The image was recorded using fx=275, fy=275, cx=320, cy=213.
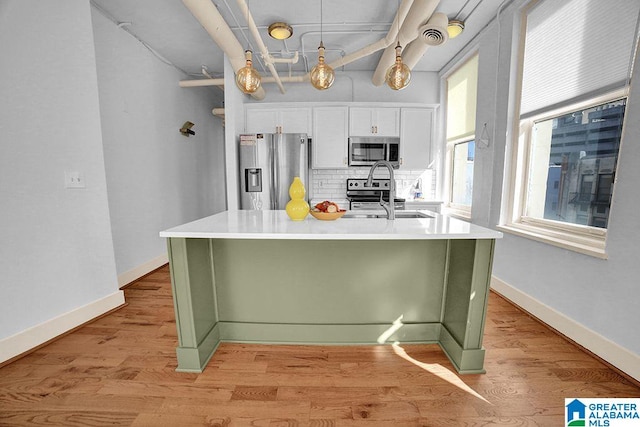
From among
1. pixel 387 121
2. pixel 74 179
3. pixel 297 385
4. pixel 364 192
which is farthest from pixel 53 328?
pixel 387 121

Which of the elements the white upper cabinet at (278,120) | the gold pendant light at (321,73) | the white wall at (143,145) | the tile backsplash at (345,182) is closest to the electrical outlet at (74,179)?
the white wall at (143,145)

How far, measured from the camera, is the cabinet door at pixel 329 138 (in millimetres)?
4410

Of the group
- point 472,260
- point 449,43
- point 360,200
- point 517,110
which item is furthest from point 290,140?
point 472,260

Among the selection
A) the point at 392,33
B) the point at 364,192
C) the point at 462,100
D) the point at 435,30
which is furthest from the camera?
the point at 364,192

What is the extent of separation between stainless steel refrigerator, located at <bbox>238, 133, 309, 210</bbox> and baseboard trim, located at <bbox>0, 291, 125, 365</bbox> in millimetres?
2054

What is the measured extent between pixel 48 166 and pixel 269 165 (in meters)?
2.44

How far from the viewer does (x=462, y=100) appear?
160 inches

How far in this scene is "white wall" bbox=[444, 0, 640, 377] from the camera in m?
1.76

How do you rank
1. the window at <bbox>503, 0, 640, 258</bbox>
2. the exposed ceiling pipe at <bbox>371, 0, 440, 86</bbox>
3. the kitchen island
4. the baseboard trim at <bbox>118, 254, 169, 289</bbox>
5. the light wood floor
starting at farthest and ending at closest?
1. the baseboard trim at <bbox>118, 254, 169, 289</bbox>
2. the exposed ceiling pipe at <bbox>371, 0, 440, 86</bbox>
3. the window at <bbox>503, 0, 640, 258</bbox>
4. the kitchen island
5. the light wood floor

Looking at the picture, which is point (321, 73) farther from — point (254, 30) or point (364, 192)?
point (364, 192)

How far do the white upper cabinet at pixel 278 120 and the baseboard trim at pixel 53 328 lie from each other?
9.84 feet

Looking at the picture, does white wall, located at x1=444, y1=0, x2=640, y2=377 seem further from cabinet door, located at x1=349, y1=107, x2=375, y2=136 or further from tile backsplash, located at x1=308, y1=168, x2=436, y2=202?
cabinet door, located at x1=349, y1=107, x2=375, y2=136

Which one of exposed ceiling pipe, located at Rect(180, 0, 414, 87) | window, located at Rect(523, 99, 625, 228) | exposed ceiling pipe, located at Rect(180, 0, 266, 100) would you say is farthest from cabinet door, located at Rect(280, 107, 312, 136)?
window, located at Rect(523, 99, 625, 228)

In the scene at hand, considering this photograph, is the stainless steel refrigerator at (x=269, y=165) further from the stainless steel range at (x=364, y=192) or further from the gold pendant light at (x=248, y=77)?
the gold pendant light at (x=248, y=77)
